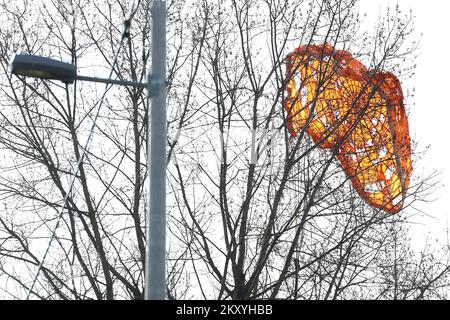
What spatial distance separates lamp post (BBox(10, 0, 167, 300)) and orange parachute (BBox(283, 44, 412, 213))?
22.4 ft

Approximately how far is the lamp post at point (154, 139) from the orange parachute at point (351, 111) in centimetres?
683

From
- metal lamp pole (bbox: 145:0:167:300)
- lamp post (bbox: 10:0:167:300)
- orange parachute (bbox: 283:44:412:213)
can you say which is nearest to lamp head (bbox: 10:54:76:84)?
lamp post (bbox: 10:0:167:300)

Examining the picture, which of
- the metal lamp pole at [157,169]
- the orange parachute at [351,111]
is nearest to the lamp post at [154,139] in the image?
the metal lamp pole at [157,169]

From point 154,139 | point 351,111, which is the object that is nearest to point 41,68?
point 154,139

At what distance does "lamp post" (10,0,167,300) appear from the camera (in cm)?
786

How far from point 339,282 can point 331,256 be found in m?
0.39

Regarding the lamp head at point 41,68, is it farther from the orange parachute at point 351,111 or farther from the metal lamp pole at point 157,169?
the orange parachute at point 351,111

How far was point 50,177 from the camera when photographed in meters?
15.6

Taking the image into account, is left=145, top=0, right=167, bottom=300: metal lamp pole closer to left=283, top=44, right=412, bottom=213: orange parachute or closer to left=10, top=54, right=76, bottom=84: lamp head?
left=10, top=54, right=76, bottom=84: lamp head

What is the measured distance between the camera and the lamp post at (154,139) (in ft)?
25.8

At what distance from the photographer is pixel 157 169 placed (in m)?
8.10
